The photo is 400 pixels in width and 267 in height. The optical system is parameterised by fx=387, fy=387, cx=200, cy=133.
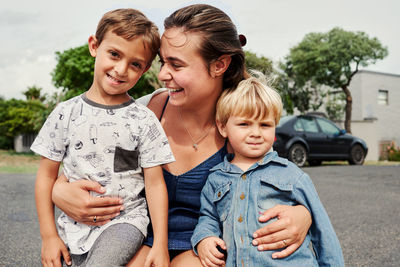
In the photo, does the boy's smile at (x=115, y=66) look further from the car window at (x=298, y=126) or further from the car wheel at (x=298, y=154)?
the car window at (x=298, y=126)

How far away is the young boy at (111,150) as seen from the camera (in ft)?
5.71

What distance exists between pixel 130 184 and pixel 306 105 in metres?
25.4

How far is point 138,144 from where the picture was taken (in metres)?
1.80

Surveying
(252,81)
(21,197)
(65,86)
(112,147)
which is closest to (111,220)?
(112,147)

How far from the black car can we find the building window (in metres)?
20.1

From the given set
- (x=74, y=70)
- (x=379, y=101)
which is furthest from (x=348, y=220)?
(x=379, y=101)

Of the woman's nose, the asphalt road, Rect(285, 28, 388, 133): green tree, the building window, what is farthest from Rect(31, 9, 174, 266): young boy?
the building window

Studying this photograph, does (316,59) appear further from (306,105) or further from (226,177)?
(226,177)

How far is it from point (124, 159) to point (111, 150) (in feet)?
0.23

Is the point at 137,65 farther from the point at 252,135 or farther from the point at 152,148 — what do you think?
the point at 252,135

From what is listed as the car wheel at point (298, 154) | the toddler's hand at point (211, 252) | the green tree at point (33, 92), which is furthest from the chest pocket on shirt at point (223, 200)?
the green tree at point (33, 92)

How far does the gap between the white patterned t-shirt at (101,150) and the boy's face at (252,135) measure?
0.33 m

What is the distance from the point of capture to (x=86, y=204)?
1676 millimetres

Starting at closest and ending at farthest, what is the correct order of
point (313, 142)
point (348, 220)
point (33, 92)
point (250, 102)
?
point (250, 102) < point (348, 220) < point (313, 142) < point (33, 92)
